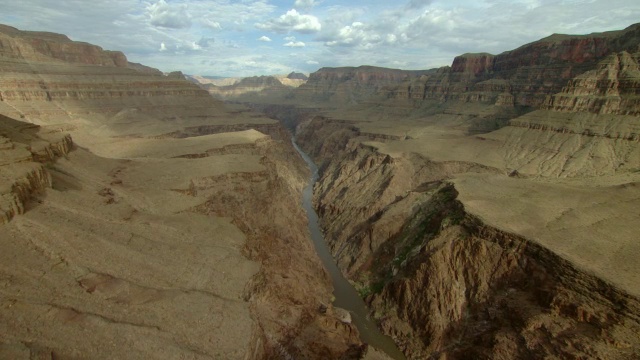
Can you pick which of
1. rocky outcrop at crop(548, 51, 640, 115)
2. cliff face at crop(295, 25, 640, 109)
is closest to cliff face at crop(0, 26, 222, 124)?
cliff face at crop(295, 25, 640, 109)

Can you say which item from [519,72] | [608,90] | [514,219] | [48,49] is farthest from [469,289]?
Result: [48,49]

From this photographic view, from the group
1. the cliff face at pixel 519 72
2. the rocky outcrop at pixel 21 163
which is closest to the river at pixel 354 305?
the rocky outcrop at pixel 21 163

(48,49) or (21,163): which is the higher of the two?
(48,49)

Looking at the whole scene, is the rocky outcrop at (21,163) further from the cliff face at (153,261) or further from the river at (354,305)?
the river at (354,305)

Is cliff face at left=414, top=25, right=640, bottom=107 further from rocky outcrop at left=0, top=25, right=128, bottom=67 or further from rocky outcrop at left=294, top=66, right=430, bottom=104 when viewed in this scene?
rocky outcrop at left=0, top=25, right=128, bottom=67

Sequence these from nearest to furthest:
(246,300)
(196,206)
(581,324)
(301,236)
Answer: (581,324), (246,300), (196,206), (301,236)

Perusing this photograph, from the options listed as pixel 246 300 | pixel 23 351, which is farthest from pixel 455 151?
pixel 23 351

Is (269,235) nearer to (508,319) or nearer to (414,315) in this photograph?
(414,315)

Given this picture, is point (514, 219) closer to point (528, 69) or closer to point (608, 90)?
point (608, 90)
